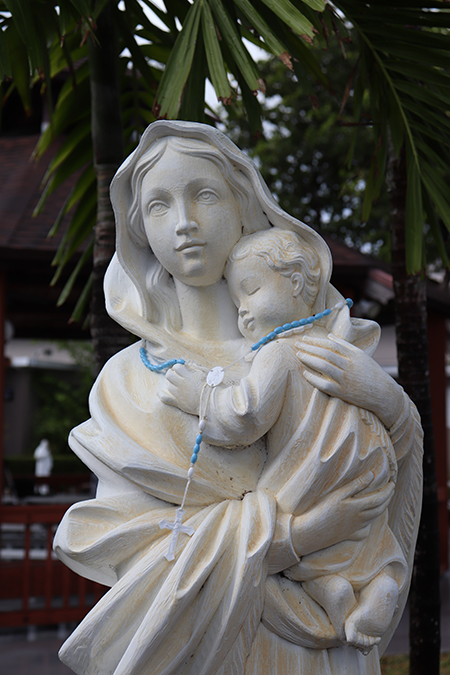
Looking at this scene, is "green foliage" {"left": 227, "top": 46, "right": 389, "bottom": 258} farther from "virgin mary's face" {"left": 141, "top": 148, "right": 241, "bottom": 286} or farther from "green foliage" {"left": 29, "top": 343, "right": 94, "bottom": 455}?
"virgin mary's face" {"left": 141, "top": 148, "right": 241, "bottom": 286}

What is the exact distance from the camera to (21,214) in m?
6.18

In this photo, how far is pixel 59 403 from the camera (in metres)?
19.6

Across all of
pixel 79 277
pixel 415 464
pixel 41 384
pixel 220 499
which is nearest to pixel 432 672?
pixel 415 464

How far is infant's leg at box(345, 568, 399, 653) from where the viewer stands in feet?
5.53

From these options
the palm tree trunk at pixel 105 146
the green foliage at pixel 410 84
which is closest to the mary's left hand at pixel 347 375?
the green foliage at pixel 410 84

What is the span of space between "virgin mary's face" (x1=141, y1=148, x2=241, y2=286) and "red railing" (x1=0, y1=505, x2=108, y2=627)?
12.6ft

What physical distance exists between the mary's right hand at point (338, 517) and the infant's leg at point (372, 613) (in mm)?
125

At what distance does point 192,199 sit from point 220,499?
2.56ft

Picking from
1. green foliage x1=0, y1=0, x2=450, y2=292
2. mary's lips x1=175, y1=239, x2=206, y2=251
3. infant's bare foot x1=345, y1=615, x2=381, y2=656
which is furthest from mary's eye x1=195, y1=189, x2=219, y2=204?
infant's bare foot x1=345, y1=615, x2=381, y2=656

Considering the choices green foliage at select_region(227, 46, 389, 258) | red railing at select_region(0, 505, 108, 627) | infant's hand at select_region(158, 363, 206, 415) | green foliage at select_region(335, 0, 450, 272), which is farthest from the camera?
green foliage at select_region(227, 46, 389, 258)

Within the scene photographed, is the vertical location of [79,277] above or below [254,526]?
below

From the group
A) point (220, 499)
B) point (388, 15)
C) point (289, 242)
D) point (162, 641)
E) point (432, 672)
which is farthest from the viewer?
point (432, 672)

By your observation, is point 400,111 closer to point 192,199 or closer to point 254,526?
point 192,199

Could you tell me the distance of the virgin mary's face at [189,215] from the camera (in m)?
1.87
